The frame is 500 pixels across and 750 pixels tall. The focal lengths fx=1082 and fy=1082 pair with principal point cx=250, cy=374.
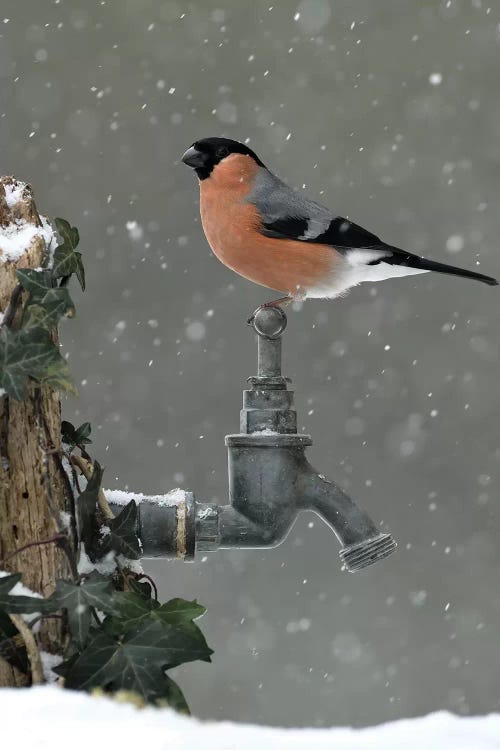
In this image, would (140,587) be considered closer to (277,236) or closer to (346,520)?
Answer: (346,520)

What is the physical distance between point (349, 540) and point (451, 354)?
514 centimetres

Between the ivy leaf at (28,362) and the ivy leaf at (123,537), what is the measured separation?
0.28 metres

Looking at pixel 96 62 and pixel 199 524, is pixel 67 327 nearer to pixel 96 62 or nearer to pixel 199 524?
pixel 96 62

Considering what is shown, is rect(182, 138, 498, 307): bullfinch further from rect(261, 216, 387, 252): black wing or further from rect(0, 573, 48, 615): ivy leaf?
rect(0, 573, 48, 615): ivy leaf

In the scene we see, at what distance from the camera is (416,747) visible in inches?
50.3

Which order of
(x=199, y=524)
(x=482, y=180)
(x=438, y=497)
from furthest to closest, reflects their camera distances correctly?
(x=482, y=180) → (x=438, y=497) → (x=199, y=524)

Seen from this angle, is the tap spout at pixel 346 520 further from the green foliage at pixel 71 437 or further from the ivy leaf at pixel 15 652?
the ivy leaf at pixel 15 652

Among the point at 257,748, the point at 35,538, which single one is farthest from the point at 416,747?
the point at 35,538

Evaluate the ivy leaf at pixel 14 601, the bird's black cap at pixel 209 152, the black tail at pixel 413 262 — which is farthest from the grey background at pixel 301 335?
the ivy leaf at pixel 14 601

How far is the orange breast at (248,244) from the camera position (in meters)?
2.64

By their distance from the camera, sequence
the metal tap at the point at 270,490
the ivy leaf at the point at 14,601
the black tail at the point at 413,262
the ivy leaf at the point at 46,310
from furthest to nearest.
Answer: the black tail at the point at 413,262, the metal tap at the point at 270,490, the ivy leaf at the point at 46,310, the ivy leaf at the point at 14,601

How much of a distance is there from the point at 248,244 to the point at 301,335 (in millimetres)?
4004

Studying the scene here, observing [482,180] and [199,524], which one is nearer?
[199,524]

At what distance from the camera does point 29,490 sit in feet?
5.30
